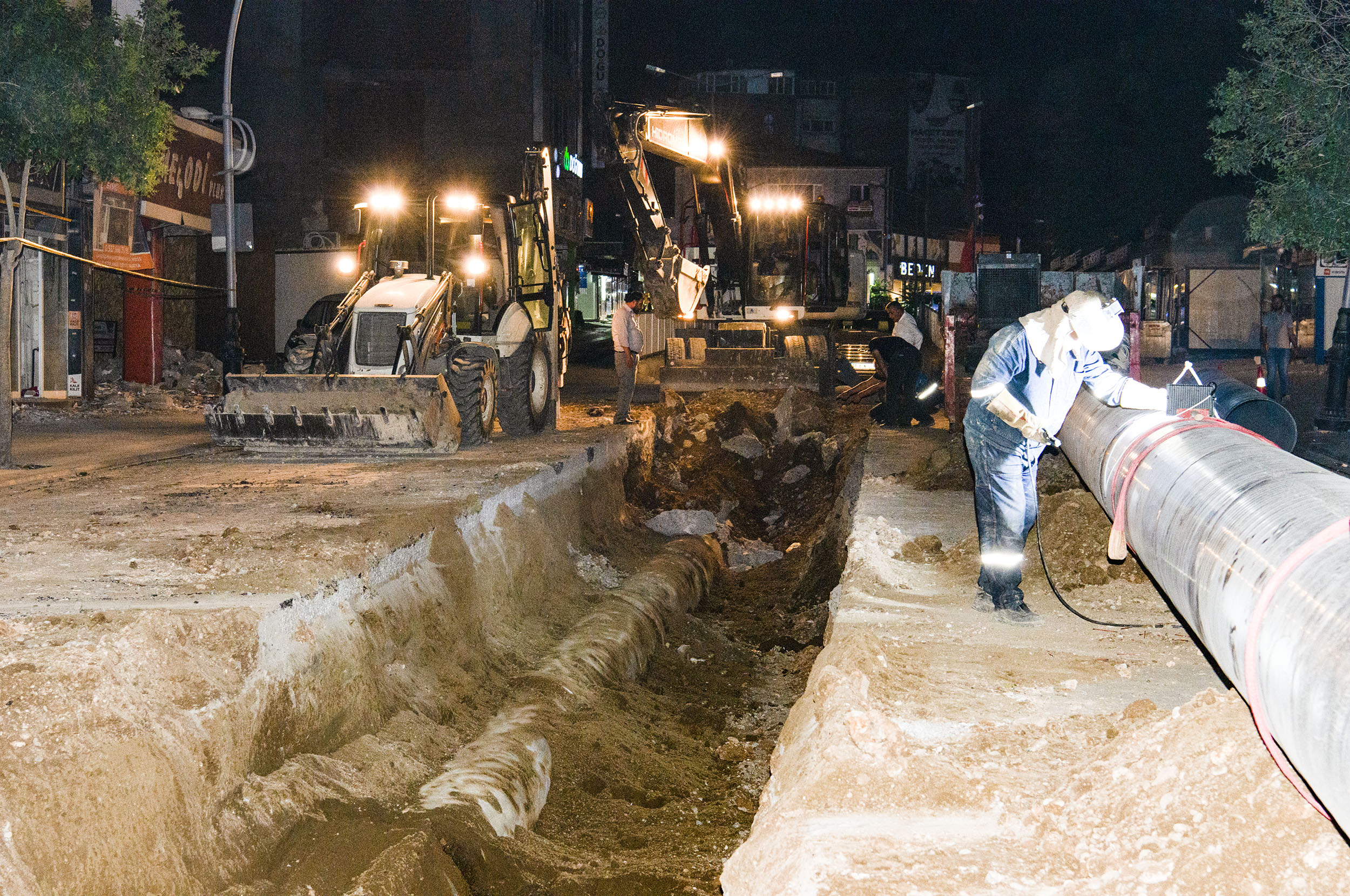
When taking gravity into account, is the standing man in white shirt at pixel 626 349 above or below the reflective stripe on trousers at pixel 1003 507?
above

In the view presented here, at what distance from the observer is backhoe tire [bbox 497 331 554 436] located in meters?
12.5

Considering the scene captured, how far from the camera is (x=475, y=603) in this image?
22.9 ft

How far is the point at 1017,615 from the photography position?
561cm

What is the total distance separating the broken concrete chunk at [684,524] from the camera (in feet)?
38.5

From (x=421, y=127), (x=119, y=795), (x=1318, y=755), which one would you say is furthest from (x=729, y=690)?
(x=421, y=127)

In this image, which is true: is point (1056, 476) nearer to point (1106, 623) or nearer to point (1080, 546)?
point (1080, 546)

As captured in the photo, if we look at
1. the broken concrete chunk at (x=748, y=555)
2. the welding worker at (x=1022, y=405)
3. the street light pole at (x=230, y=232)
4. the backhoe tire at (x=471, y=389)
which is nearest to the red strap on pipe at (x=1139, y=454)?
the welding worker at (x=1022, y=405)

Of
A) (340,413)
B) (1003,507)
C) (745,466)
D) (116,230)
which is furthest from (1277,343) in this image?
(116,230)

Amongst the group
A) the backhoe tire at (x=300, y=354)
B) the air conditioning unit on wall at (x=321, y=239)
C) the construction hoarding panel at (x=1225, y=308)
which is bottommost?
the backhoe tire at (x=300, y=354)

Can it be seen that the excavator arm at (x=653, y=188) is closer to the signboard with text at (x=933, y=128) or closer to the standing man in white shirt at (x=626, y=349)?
the standing man in white shirt at (x=626, y=349)

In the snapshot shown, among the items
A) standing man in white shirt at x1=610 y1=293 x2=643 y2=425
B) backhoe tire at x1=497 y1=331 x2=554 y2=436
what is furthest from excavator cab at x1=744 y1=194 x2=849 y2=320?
backhoe tire at x1=497 y1=331 x2=554 y2=436

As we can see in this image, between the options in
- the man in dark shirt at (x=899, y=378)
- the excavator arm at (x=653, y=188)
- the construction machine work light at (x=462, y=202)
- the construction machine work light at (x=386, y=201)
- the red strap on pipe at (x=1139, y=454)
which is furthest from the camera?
the excavator arm at (x=653, y=188)

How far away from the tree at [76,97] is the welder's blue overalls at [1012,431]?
8924 mm

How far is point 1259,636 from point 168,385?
20501 mm
